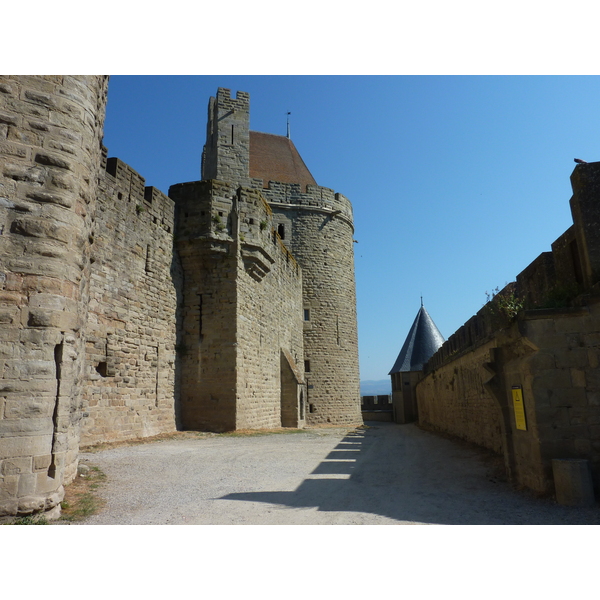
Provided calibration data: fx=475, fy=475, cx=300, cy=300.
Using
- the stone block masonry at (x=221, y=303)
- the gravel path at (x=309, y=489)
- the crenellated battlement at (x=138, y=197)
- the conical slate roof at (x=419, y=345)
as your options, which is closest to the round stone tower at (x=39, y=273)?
the gravel path at (x=309, y=489)

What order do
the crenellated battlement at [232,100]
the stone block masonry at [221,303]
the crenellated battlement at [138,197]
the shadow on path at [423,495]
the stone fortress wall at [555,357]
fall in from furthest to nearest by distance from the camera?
1. the crenellated battlement at [232,100]
2. the stone block masonry at [221,303]
3. the crenellated battlement at [138,197]
4. the stone fortress wall at [555,357]
5. the shadow on path at [423,495]

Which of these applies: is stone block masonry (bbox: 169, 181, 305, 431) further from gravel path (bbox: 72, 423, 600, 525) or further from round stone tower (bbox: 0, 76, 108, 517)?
round stone tower (bbox: 0, 76, 108, 517)

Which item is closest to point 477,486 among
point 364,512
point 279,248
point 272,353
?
point 364,512

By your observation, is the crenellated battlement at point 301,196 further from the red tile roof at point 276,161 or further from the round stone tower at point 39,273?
the round stone tower at point 39,273

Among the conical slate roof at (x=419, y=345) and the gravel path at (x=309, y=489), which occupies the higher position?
the conical slate roof at (x=419, y=345)

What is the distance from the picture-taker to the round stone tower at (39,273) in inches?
151

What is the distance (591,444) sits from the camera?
4.32 m

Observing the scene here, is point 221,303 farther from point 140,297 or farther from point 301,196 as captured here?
point 301,196

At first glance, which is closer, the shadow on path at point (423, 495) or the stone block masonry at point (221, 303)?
the shadow on path at point (423, 495)

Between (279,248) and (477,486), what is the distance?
1264 centimetres

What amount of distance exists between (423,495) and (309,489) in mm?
1210

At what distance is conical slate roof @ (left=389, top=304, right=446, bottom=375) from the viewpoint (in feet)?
88.5

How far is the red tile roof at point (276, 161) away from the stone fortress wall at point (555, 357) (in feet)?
63.2
